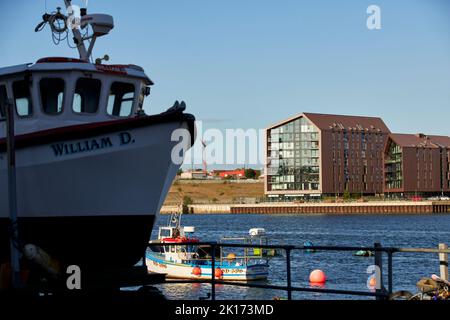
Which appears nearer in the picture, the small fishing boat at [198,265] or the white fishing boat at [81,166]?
the white fishing boat at [81,166]

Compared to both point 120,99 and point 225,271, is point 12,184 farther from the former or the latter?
point 225,271

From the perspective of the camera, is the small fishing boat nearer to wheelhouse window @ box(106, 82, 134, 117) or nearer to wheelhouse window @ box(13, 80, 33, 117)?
wheelhouse window @ box(106, 82, 134, 117)

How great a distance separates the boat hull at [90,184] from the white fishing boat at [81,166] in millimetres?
19

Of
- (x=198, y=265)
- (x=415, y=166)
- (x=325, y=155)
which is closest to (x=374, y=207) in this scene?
(x=325, y=155)

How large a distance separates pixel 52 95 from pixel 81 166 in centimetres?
197

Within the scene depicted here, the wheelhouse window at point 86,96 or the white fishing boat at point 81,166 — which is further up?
the wheelhouse window at point 86,96

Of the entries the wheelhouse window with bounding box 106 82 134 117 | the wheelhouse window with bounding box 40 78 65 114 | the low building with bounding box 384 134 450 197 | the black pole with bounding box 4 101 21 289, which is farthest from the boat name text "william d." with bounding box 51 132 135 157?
the low building with bounding box 384 134 450 197

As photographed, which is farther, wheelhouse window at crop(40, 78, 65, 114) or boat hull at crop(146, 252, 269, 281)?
boat hull at crop(146, 252, 269, 281)

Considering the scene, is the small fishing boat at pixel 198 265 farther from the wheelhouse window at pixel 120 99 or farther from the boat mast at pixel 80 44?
the wheelhouse window at pixel 120 99

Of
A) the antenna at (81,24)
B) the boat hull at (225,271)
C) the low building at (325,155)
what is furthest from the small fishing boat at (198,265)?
the low building at (325,155)

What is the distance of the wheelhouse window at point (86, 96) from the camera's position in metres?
15.8

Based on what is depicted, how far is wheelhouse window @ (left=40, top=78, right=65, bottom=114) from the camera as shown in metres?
15.7

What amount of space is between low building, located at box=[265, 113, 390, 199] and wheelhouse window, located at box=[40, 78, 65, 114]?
159317 mm
